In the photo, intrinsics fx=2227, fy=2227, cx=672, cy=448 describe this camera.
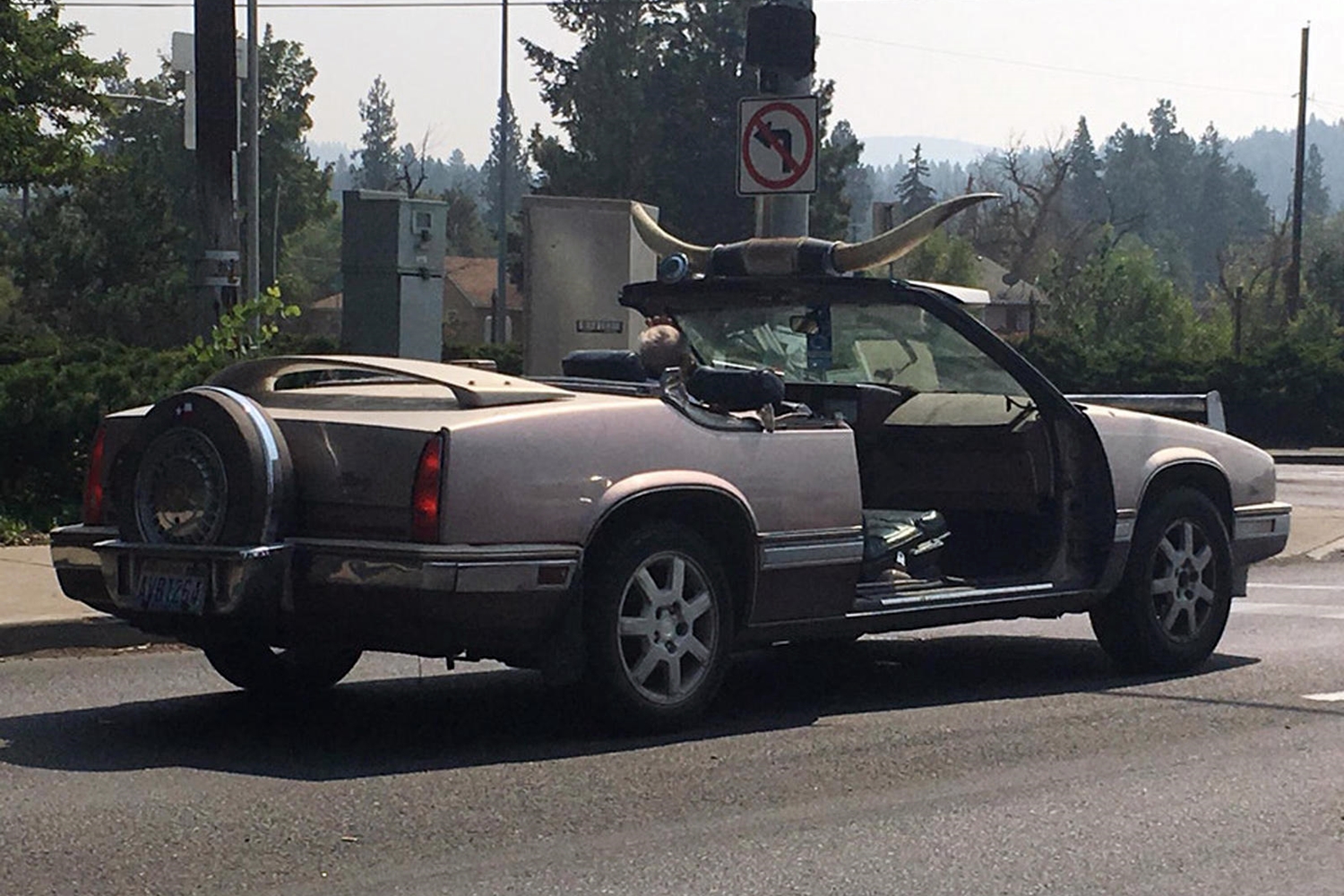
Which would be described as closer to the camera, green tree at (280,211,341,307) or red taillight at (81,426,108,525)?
red taillight at (81,426,108,525)

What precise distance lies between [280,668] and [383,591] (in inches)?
67.2

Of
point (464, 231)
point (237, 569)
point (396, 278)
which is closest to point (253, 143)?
point (396, 278)

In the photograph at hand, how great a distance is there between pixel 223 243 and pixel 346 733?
331 inches

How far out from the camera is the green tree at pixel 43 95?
32500 mm

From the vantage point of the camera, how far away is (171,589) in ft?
24.2

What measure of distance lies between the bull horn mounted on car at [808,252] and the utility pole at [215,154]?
6272 mm

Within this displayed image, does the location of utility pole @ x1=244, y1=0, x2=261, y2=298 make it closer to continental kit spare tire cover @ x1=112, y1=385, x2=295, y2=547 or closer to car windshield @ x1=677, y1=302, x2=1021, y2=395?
car windshield @ x1=677, y1=302, x2=1021, y2=395

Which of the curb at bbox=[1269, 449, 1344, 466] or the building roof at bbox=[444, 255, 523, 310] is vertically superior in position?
the building roof at bbox=[444, 255, 523, 310]

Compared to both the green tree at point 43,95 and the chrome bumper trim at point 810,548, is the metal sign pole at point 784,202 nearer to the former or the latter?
the chrome bumper trim at point 810,548

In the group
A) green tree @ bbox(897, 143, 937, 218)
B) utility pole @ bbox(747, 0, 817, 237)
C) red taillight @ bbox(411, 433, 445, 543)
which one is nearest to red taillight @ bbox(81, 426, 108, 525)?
red taillight @ bbox(411, 433, 445, 543)

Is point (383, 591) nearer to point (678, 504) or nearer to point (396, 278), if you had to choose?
point (678, 504)

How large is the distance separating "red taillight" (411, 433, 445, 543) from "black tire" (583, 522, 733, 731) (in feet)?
2.15

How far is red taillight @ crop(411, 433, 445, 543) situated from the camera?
7.09 metres

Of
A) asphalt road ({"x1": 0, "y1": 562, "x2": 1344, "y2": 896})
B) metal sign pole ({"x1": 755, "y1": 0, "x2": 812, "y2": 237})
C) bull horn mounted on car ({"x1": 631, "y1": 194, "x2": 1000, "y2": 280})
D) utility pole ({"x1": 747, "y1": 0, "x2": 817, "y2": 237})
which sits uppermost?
utility pole ({"x1": 747, "y1": 0, "x2": 817, "y2": 237})
